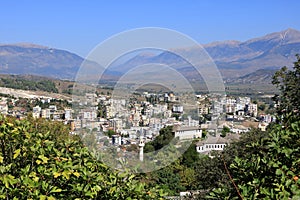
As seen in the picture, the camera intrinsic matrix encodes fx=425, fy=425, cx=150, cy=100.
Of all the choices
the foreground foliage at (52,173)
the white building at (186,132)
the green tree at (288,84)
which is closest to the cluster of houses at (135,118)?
the white building at (186,132)

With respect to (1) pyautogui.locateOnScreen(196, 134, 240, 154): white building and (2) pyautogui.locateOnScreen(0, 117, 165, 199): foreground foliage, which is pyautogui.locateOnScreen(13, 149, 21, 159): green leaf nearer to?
(2) pyautogui.locateOnScreen(0, 117, 165, 199): foreground foliage

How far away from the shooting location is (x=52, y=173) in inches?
94.2

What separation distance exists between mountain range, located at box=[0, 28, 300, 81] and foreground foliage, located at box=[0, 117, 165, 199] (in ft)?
7.08

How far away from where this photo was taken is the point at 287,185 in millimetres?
2096

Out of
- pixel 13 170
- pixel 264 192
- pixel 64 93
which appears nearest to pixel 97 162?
pixel 13 170

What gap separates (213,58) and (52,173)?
4469 mm

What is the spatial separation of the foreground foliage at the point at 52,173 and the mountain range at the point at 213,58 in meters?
2.16

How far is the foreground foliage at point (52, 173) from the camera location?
89.2 inches

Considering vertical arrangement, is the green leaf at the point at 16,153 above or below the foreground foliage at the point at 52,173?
above

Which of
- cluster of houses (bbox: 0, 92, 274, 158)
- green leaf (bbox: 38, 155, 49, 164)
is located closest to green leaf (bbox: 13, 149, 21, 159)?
green leaf (bbox: 38, 155, 49, 164)

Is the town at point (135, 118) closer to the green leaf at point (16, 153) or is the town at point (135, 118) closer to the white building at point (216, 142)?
the green leaf at point (16, 153)

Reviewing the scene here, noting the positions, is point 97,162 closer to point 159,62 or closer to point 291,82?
point 159,62

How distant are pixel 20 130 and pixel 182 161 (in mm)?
17538

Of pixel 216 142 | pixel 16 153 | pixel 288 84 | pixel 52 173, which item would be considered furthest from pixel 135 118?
pixel 288 84
